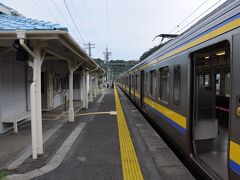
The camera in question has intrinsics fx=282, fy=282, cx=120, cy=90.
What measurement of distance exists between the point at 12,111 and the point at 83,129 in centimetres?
234

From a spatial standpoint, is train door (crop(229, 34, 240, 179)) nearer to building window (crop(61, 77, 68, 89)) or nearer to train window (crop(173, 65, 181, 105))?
train window (crop(173, 65, 181, 105))

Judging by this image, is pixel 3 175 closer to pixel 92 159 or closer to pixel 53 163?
pixel 53 163

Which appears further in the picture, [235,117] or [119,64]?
[119,64]

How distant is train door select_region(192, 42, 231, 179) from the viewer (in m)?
4.51

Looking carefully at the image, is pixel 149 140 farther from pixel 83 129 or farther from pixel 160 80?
pixel 83 129

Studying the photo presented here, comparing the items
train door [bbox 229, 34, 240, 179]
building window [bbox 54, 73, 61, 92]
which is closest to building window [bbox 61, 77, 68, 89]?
building window [bbox 54, 73, 61, 92]

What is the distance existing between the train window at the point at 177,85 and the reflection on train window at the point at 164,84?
28.9 inches

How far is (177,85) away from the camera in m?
5.63

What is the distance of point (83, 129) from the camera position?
9289mm

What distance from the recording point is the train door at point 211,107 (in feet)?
14.8

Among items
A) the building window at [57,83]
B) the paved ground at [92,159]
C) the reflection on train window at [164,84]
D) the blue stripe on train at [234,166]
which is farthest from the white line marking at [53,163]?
the building window at [57,83]

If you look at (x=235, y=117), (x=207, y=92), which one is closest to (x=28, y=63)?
(x=207, y=92)

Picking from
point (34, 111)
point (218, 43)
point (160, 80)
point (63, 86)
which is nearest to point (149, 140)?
point (160, 80)

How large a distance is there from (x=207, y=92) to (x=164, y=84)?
198 centimetres
